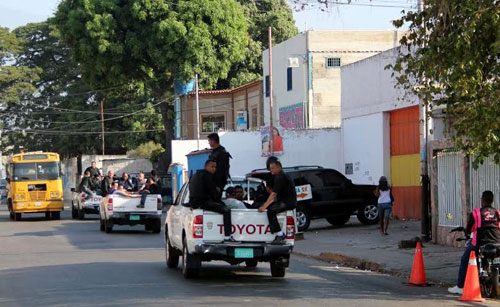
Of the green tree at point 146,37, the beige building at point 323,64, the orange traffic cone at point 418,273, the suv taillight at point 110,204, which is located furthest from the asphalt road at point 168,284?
the green tree at point 146,37

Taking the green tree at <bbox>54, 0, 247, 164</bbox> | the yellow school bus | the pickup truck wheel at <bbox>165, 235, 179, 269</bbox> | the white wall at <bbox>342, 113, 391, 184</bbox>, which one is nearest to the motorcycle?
the pickup truck wheel at <bbox>165, 235, 179, 269</bbox>

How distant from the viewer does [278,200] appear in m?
14.9

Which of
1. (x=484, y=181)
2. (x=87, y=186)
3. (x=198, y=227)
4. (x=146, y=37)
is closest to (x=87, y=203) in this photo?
(x=87, y=186)

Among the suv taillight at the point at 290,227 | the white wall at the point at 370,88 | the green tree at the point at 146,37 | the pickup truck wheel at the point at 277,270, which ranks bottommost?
the pickup truck wheel at the point at 277,270

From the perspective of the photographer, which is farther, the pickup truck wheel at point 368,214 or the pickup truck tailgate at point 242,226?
the pickup truck wheel at point 368,214

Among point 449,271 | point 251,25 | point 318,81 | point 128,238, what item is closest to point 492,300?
point 449,271

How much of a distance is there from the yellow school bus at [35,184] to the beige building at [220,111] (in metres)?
20.9

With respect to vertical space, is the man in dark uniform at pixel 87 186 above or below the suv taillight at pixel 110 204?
above

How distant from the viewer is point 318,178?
28.6m

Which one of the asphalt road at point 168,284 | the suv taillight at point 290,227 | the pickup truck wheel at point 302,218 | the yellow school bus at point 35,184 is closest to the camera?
the asphalt road at point 168,284

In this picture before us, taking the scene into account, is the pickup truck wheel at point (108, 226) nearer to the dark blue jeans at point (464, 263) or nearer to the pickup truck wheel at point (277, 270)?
the pickup truck wheel at point (277, 270)

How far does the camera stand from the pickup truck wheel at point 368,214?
29.0 metres

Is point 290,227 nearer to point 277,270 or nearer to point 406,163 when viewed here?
point 277,270

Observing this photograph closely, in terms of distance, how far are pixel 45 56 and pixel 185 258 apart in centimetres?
6243
